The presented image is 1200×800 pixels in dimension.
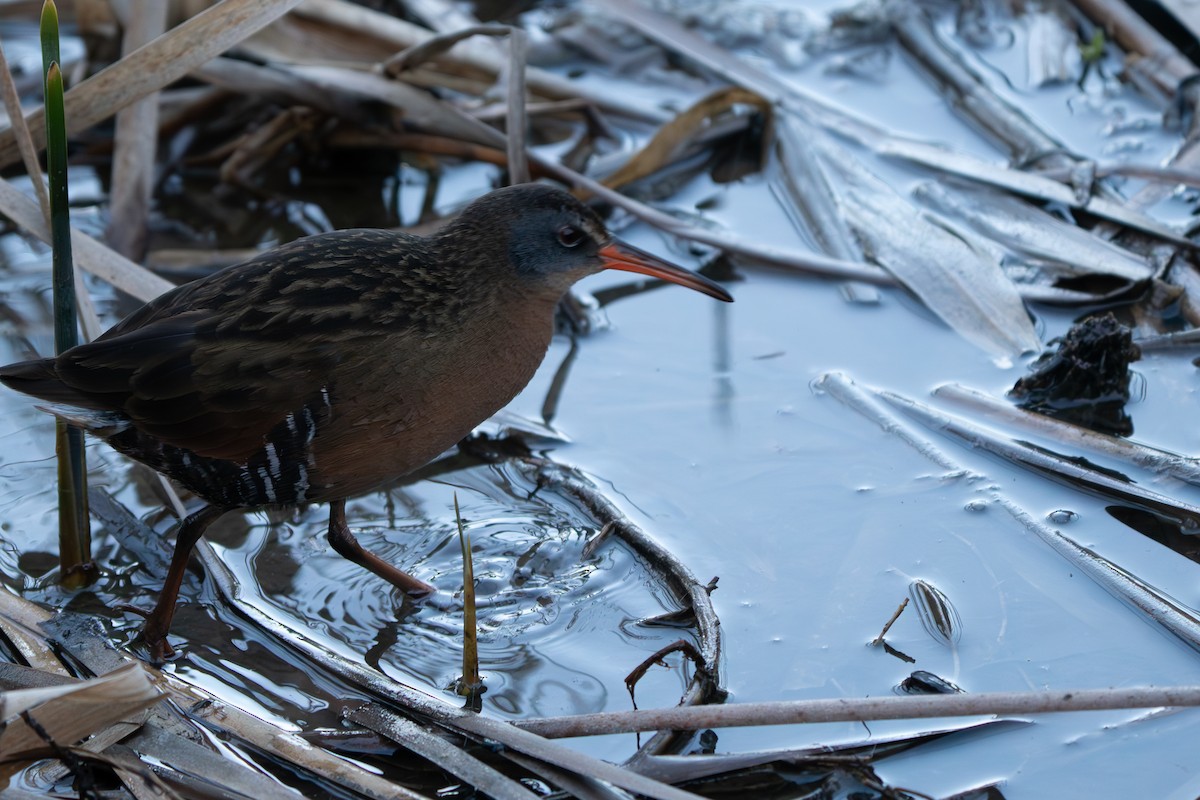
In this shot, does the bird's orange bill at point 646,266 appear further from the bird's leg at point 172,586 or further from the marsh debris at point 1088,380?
the bird's leg at point 172,586

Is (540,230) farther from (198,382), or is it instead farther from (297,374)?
(198,382)

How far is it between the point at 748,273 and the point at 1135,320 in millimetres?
1243

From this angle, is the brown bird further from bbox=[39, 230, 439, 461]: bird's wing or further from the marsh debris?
the marsh debris

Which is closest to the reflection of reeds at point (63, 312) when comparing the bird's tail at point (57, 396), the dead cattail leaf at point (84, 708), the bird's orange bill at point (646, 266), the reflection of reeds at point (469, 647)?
the bird's tail at point (57, 396)

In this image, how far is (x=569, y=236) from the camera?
345 centimetres

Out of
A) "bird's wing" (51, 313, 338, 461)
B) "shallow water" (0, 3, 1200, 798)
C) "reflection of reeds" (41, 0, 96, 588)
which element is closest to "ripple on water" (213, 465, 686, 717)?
"shallow water" (0, 3, 1200, 798)

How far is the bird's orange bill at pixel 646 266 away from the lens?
11.6 ft

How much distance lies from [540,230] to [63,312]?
112cm

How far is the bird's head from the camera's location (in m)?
3.41

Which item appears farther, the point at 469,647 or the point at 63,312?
the point at 63,312

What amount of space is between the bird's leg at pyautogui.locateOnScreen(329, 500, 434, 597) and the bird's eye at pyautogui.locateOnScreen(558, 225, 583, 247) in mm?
838

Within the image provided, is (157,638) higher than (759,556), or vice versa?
(759,556)

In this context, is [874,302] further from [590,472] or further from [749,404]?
[590,472]

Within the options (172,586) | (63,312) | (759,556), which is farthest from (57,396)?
(759,556)
